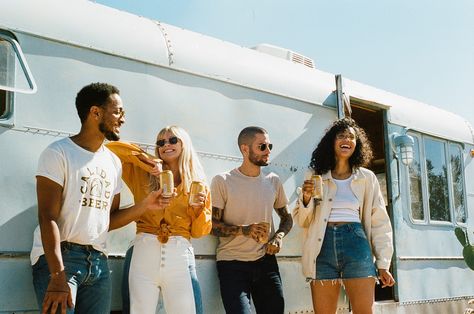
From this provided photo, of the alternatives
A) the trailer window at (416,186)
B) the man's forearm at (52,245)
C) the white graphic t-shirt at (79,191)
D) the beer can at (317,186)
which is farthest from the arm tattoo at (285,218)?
the man's forearm at (52,245)

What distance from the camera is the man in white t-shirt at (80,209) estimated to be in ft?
9.54

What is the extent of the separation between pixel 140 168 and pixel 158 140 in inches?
8.7

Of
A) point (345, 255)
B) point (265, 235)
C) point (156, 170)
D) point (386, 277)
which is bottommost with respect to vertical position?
point (386, 277)

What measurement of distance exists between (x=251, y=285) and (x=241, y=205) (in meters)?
0.56

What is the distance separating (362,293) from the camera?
425 centimetres

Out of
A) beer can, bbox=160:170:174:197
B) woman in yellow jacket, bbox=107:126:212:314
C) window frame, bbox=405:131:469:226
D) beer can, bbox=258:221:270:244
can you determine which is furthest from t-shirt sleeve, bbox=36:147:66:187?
window frame, bbox=405:131:469:226

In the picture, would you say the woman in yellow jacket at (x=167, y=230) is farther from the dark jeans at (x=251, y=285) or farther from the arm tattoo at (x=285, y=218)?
the arm tattoo at (x=285, y=218)

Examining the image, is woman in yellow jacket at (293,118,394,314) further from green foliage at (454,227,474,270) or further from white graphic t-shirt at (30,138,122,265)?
green foliage at (454,227,474,270)

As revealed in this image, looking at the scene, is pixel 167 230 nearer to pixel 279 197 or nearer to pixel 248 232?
pixel 248 232

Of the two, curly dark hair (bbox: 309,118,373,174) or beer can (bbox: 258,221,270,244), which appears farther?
curly dark hair (bbox: 309,118,373,174)

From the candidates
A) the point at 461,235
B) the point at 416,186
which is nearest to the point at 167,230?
the point at 416,186

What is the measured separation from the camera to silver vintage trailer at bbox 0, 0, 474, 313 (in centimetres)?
347

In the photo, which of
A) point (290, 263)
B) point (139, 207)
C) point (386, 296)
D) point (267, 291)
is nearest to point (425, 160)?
point (386, 296)

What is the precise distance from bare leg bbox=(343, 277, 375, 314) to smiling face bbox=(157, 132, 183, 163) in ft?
4.82
